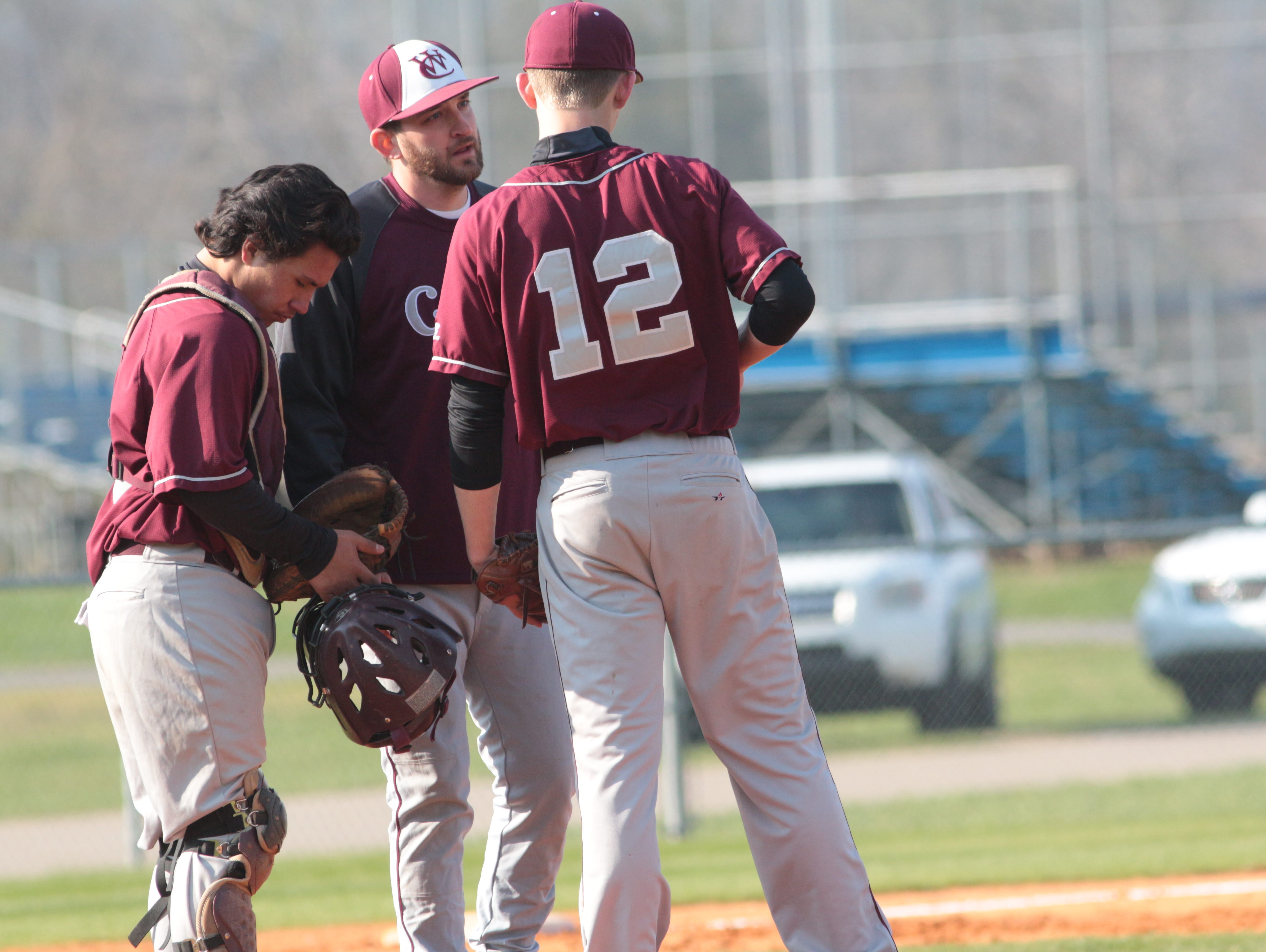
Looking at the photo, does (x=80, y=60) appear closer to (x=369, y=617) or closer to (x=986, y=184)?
(x=986, y=184)

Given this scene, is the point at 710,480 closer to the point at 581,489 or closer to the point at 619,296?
the point at 581,489

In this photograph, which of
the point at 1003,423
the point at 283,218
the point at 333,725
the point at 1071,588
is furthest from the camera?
the point at 1003,423

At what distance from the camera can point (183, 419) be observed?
3484 mm

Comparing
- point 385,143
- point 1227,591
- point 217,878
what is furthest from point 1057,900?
point 1227,591

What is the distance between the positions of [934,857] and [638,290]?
4666mm

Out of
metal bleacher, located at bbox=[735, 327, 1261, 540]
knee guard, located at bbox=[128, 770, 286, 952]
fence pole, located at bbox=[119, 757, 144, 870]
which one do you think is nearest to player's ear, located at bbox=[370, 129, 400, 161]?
knee guard, located at bbox=[128, 770, 286, 952]

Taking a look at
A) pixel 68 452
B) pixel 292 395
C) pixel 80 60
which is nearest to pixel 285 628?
pixel 68 452

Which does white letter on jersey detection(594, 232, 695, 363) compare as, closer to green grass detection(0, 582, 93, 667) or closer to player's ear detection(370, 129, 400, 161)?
player's ear detection(370, 129, 400, 161)

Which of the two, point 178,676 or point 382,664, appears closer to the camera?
point 178,676

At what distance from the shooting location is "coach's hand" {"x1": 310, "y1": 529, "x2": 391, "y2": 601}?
3781mm

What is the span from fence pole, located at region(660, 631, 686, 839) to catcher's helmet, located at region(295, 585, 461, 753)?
13.7 ft

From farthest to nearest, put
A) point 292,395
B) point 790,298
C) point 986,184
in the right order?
A: point 986,184, point 292,395, point 790,298

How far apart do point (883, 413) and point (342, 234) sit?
1614cm

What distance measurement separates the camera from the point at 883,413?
763 inches
